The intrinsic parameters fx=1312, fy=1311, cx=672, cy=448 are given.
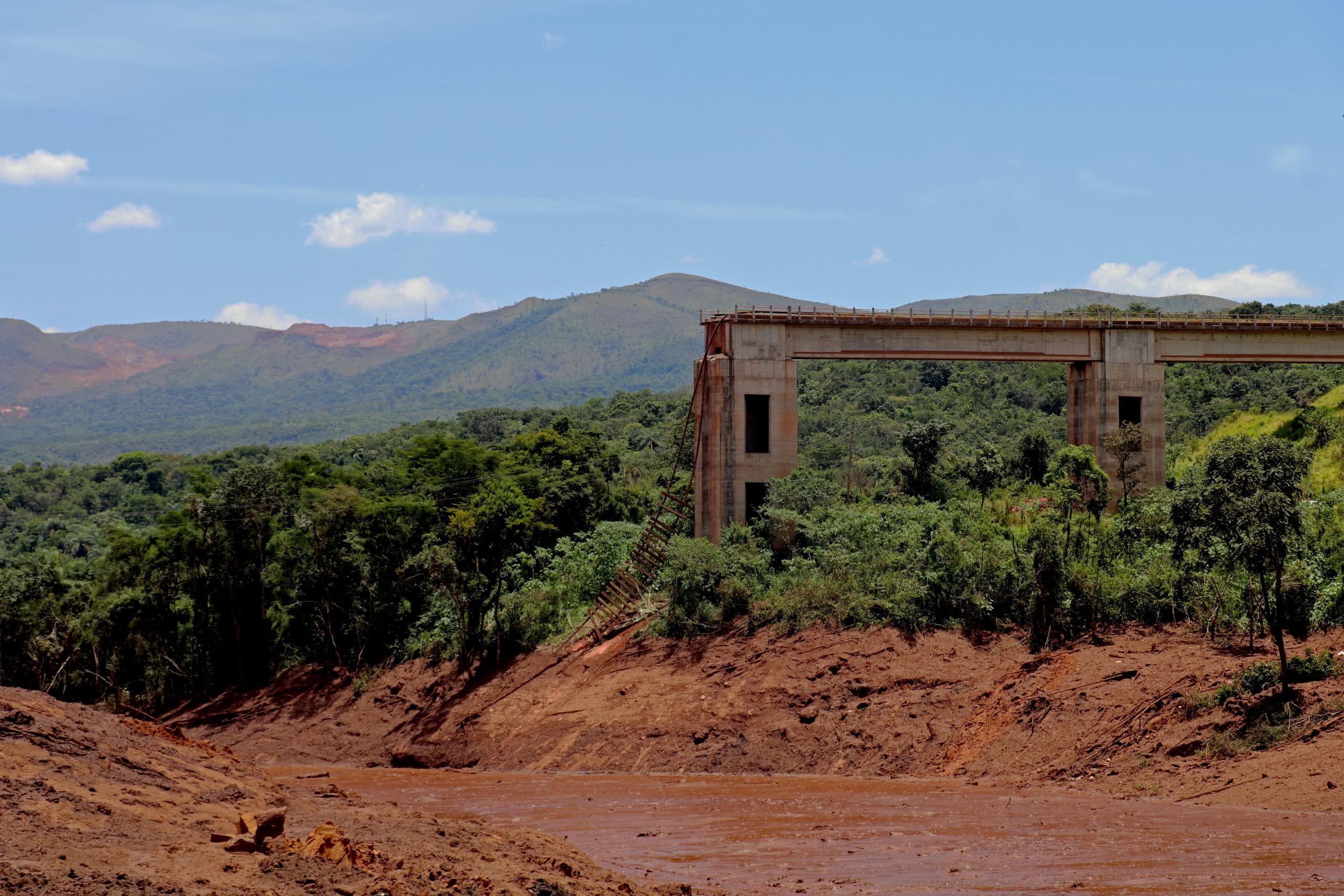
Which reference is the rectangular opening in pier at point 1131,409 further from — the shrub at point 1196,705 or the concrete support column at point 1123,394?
the shrub at point 1196,705

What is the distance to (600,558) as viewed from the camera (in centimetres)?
3700

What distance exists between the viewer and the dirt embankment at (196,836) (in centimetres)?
1199

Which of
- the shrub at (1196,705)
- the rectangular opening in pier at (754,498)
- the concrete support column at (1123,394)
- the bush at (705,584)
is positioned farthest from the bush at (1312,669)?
the rectangular opening in pier at (754,498)

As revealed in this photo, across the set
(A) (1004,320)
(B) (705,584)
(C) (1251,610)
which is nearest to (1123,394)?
(A) (1004,320)

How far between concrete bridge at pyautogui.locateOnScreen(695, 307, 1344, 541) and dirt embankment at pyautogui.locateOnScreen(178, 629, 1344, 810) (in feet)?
19.9

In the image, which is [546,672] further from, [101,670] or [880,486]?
[101,670]

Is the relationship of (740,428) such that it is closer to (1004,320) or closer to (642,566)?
(642,566)

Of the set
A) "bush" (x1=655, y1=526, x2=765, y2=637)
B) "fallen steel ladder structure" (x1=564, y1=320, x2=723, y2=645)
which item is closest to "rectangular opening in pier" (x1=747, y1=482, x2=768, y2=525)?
"fallen steel ladder structure" (x1=564, y1=320, x2=723, y2=645)

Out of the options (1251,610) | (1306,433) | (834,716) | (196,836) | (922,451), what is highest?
(1306,433)

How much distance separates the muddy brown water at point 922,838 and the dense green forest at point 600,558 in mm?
5310

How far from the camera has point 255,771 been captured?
20.1 meters

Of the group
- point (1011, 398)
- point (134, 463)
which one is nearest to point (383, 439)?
point (134, 463)

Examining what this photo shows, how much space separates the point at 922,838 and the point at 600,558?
20.1 metres

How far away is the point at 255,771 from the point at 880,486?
76.1 feet
